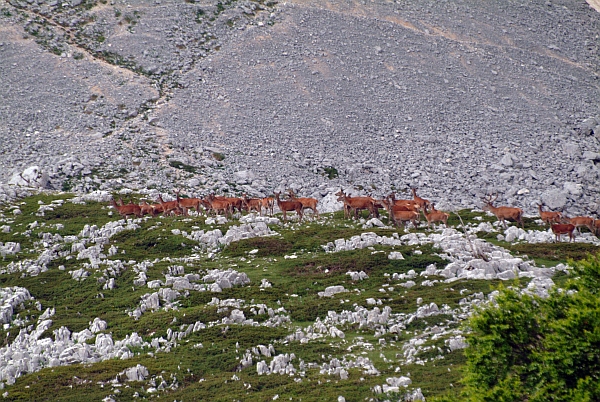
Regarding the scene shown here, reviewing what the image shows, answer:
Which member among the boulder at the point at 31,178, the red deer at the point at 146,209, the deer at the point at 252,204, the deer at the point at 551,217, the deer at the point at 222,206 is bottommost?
the boulder at the point at 31,178

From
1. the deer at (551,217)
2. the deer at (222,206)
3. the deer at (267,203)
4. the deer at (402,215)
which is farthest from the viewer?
the deer at (267,203)

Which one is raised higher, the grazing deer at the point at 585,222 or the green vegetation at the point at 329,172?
the grazing deer at the point at 585,222

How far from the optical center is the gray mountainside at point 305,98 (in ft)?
232

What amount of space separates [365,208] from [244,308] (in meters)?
19.7

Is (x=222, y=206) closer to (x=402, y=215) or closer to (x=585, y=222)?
(x=402, y=215)

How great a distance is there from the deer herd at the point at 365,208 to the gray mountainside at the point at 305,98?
11822 mm

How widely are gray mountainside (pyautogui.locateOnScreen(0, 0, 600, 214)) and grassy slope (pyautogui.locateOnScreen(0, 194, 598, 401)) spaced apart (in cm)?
1861

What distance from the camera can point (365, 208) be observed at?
2005 inches

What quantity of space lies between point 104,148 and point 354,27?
42.2 metres

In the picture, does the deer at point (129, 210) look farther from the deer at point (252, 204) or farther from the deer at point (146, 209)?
the deer at point (252, 204)

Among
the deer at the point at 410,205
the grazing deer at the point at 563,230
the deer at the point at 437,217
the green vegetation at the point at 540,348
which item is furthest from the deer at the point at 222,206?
the green vegetation at the point at 540,348

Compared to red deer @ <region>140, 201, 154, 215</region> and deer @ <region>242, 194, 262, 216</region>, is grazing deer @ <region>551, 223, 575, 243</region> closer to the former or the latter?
deer @ <region>242, 194, 262, 216</region>

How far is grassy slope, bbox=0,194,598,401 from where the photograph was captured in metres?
25.6

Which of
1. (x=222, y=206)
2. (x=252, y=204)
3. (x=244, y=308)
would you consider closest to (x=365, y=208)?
(x=252, y=204)
